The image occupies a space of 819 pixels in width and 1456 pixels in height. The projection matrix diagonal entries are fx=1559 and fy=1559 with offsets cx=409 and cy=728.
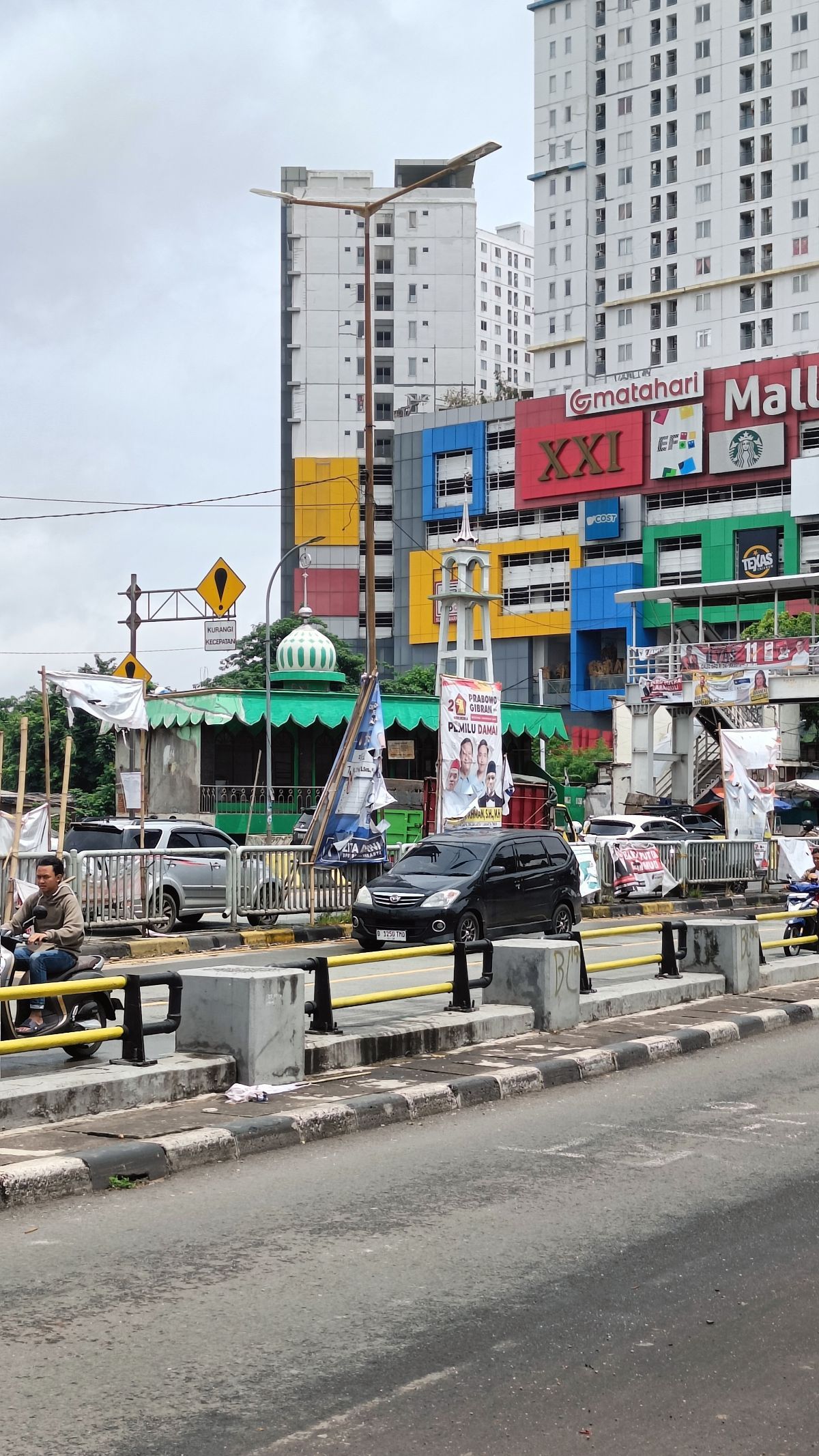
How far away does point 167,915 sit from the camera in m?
21.0

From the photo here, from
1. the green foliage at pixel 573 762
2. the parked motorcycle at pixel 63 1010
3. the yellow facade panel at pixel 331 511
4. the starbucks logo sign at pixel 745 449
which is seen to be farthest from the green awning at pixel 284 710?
the yellow facade panel at pixel 331 511

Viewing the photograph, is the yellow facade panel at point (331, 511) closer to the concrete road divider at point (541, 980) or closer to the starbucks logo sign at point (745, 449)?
the starbucks logo sign at point (745, 449)

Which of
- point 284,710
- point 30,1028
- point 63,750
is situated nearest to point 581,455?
point 63,750

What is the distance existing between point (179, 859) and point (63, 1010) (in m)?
12.1

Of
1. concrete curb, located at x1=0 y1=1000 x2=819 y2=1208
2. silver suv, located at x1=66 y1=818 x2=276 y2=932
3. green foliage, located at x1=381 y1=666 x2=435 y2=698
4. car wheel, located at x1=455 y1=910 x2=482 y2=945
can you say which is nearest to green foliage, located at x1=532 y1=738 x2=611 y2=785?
green foliage, located at x1=381 y1=666 x2=435 y2=698

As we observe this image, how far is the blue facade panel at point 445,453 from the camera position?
97375 millimetres

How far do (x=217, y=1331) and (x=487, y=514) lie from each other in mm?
93350

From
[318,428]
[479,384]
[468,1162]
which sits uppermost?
[479,384]

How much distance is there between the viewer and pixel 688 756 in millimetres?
47969

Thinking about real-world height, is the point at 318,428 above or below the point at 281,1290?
above

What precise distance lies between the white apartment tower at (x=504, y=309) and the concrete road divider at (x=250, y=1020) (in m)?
146

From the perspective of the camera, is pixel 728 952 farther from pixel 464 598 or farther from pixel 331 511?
pixel 331 511

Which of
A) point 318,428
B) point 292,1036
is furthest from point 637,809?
point 318,428

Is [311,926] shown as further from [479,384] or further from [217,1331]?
[479,384]
